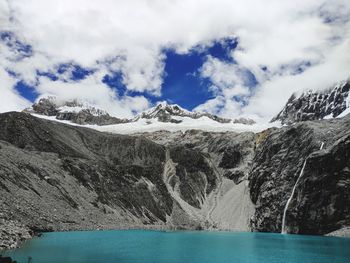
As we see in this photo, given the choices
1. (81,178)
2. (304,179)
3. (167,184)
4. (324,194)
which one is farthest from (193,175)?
(324,194)

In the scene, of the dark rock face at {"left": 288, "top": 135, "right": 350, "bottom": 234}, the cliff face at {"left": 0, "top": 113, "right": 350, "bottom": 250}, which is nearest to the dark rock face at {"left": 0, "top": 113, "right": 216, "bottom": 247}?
the cliff face at {"left": 0, "top": 113, "right": 350, "bottom": 250}

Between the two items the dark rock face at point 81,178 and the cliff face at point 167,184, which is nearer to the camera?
the dark rock face at point 81,178

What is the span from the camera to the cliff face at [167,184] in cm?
7675

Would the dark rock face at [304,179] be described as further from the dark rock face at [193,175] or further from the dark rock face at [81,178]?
the dark rock face at [81,178]

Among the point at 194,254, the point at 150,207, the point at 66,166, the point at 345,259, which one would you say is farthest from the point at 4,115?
the point at 345,259

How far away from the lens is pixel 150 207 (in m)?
112

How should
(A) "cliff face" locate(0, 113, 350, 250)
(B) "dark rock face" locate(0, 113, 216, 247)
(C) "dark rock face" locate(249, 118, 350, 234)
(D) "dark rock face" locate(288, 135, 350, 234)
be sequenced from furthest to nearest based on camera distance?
(C) "dark rock face" locate(249, 118, 350, 234) → (D) "dark rock face" locate(288, 135, 350, 234) → (A) "cliff face" locate(0, 113, 350, 250) → (B) "dark rock face" locate(0, 113, 216, 247)

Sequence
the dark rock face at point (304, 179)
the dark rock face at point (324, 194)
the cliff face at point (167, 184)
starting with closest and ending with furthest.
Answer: the cliff face at point (167, 184)
the dark rock face at point (324, 194)
the dark rock face at point (304, 179)

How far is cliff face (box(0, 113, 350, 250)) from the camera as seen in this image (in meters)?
76.8

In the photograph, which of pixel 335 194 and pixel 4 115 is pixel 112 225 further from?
pixel 4 115

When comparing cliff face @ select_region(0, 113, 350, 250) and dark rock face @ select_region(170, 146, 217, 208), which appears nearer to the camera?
cliff face @ select_region(0, 113, 350, 250)

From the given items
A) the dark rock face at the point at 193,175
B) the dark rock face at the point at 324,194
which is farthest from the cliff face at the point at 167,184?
the dark rock face at the point at 193,175

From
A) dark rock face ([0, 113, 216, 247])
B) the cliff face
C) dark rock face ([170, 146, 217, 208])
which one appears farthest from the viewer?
dark rock face ([170, 146, 217, 208])

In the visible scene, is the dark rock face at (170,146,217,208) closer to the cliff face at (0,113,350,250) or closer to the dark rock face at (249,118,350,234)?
the cliff face at (0,113,350,250)
